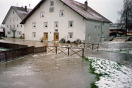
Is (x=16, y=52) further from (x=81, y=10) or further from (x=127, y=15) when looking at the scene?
(x=127, y=15)

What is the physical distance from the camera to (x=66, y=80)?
7.47 m

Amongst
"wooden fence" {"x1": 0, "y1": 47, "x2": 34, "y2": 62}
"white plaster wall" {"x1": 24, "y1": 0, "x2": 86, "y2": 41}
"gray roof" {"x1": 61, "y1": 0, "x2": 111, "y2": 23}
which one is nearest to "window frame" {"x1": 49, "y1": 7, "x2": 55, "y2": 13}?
"white plaster wall" {"x1": 24, "y1": 0, "x2": 86, "y2": 41}

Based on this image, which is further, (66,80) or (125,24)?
(125,24)

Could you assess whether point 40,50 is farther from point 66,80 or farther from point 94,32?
point 94,32

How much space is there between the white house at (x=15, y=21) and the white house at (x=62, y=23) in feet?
41.5

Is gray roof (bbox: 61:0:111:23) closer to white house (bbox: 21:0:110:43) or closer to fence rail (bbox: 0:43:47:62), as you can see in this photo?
white house (bbox: 21:0:110:43)

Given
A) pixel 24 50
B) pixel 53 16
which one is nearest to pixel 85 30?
pixel 53 16

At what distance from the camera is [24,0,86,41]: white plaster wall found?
93.8 feet

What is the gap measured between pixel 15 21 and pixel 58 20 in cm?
2443

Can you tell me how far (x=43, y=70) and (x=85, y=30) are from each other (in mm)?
20035

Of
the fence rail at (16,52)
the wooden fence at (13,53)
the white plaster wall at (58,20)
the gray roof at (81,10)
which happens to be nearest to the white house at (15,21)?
the white plaster wall at (58,20)

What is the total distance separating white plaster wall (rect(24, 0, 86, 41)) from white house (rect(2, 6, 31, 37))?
506 inches

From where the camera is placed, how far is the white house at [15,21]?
47281 mm

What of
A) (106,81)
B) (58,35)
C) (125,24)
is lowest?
(106,81)
